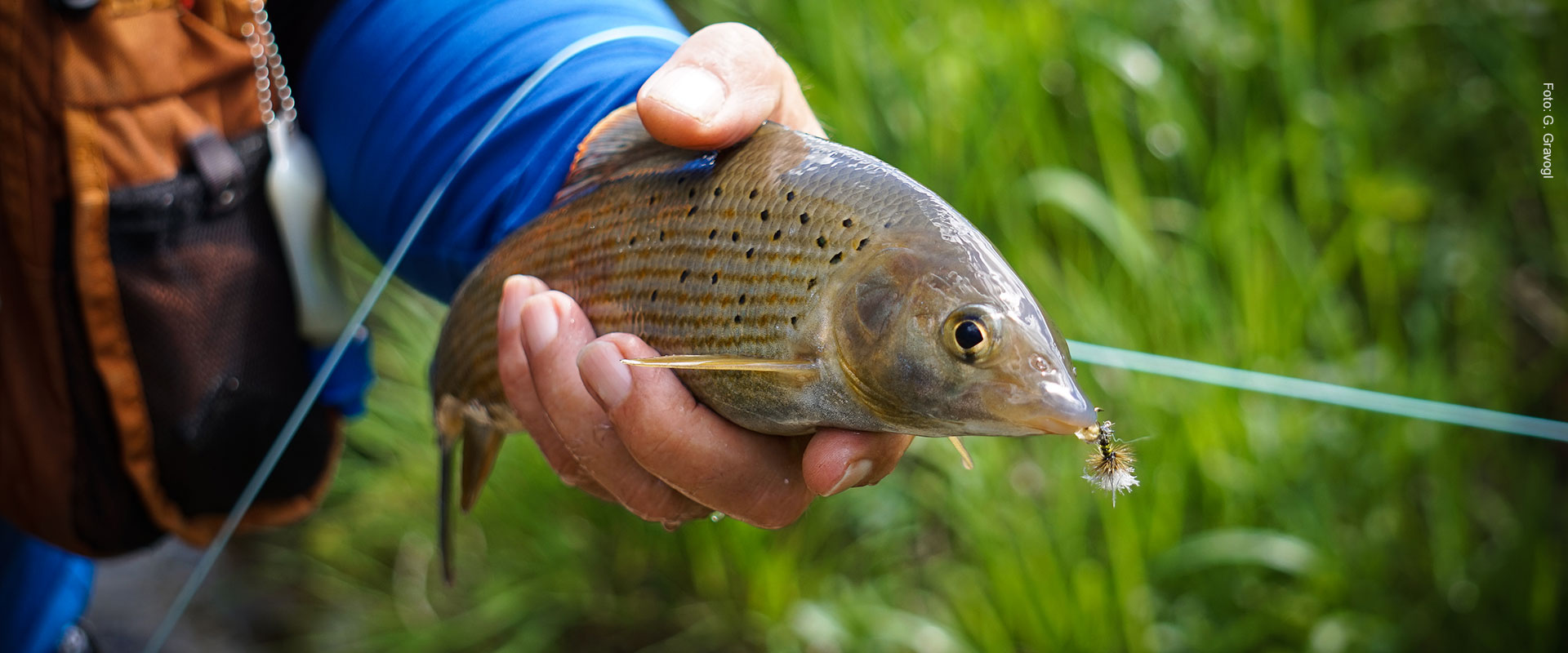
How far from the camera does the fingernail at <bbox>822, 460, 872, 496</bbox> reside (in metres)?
1.36

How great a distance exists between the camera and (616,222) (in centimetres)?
150

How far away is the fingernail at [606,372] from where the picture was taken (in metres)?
1.43

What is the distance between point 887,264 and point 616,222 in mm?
473

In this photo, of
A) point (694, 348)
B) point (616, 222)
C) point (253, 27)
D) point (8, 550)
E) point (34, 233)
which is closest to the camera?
point (694, 348)

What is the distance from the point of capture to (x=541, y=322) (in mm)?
1529

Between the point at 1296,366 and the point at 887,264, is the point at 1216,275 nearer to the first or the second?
the point at 1296,366

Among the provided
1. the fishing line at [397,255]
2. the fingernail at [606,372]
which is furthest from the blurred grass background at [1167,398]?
the fingernail at [606,372]

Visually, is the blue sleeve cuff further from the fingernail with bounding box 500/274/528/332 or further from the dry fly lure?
the dry fly lure

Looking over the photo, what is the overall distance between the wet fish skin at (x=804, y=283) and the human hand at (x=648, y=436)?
37mm

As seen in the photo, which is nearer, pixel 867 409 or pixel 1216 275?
pixel 867 409

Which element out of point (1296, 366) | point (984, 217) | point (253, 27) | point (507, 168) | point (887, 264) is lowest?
point (253, 27)

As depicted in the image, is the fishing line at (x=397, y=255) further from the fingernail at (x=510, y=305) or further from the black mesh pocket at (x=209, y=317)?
the fingernail at (x=510, y=305)

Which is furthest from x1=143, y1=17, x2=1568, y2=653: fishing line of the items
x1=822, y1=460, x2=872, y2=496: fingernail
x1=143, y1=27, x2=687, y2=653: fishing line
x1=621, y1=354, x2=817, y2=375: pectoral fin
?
x1=822, y1=460, x2=872, y2=496: fingernail

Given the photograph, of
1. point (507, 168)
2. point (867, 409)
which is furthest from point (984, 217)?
point (867, 409)
